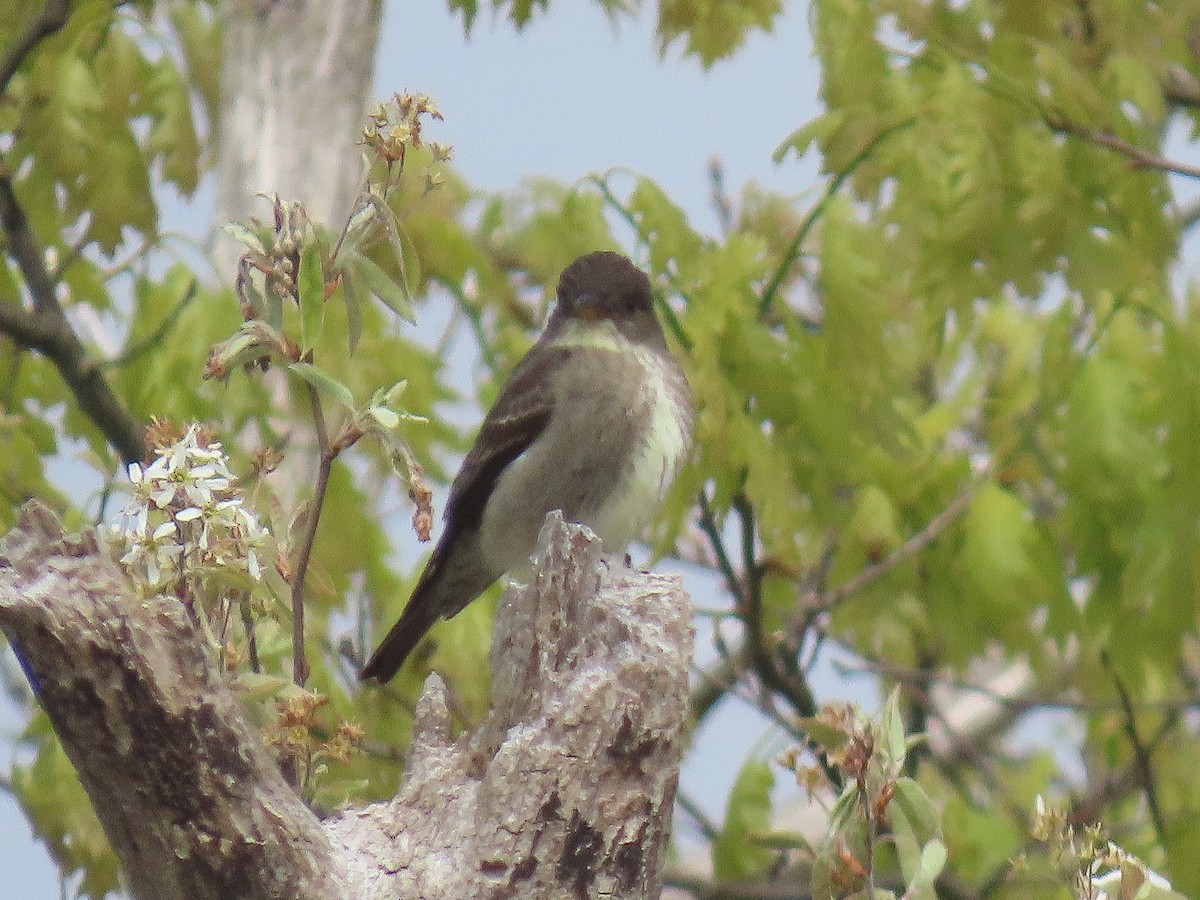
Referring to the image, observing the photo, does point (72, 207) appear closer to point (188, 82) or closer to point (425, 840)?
point (188, 82)

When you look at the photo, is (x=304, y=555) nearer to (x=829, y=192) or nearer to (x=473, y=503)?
(x=473, y=503)

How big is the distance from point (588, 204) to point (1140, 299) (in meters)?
1.65

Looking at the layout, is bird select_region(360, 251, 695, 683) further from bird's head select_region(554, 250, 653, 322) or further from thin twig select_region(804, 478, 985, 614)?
thin twig select_region(804, 478, 985, 614)

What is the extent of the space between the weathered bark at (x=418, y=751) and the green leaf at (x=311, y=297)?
0.44m

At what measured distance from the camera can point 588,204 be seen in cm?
555

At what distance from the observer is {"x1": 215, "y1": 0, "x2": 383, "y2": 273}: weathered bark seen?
5.57 meters

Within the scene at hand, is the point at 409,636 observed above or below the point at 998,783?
below

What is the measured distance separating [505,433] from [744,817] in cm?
218

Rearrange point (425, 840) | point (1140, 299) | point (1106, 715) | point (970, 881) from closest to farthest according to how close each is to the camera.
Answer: point (425, 840)
point (1140, 299)
point (970, 881)
point (1106, 715)

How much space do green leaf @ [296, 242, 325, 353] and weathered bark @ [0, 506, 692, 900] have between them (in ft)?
1.45

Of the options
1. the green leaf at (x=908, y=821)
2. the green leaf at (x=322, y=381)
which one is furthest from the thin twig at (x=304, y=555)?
the green leaf at (x=908, y=821)

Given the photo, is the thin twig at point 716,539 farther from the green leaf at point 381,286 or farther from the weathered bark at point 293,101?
the green leaf at point 381,286

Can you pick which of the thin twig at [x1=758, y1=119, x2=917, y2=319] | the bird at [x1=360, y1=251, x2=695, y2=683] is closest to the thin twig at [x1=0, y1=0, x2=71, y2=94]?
the bird at [x1=360, y1=251, x2=695, y2=683]

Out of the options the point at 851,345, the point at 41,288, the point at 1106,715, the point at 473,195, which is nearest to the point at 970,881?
the point at 1106,715
